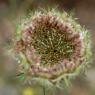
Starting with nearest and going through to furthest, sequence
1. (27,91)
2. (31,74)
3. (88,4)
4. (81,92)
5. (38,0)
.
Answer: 1. (31,74)
2. (27,91)
3. (81,92)
4. (38,0)
5. (88,4)

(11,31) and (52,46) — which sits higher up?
(11,31)

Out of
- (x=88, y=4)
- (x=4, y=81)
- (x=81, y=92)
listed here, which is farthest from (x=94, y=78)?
(x=88, y=4)

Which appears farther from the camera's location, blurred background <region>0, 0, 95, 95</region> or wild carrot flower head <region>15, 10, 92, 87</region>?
blurred background <region>0, 0, 95, 95</region>

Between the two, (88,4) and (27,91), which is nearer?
(27,91)

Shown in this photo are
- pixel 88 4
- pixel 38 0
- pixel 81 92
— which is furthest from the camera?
pixel 88 4

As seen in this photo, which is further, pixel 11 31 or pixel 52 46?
pixel 11 31

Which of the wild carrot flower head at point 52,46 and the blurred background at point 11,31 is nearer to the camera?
the wild carrot flower head at point 52,46

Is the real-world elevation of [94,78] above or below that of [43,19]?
below

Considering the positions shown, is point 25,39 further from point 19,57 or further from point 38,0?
point 38,0
